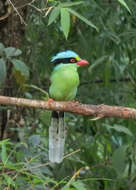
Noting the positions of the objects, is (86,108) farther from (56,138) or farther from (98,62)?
(98,62)

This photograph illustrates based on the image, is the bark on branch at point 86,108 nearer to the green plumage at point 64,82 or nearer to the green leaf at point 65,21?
the green leaf at point 65,21

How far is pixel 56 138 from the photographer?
11.1ft

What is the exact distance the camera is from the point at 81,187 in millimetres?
2631

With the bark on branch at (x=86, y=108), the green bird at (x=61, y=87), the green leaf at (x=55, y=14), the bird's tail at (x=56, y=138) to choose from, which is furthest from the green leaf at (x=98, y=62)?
the green leaf at (x=55, y=14)

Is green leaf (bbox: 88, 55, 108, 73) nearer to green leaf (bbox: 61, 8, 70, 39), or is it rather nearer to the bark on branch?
the bark on branch

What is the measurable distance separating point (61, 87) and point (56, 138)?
365 mm

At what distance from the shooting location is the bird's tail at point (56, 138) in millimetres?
3352

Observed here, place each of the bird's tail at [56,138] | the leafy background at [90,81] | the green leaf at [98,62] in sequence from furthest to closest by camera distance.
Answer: the green leaf at [98,62], the leafy background at [90,81], the bird's tail at [56,138]

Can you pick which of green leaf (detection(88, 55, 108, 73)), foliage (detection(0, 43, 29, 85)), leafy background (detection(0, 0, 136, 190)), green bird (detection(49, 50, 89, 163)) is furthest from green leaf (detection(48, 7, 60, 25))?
green leaf (detection(88, 55, 108, 73))

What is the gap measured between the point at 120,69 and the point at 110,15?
1.48 feet

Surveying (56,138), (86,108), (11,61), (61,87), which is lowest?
(56,138)

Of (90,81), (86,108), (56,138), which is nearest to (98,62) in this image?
(90,81)

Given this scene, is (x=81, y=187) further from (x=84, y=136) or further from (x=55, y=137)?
(x=84, y=136)

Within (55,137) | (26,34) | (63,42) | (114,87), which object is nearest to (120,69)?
(114,87)
